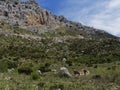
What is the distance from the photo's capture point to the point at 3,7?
199 meters

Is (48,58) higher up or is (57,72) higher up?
(57,72)

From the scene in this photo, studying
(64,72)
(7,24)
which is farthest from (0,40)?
(64,72)

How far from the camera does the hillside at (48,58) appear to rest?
20828mm

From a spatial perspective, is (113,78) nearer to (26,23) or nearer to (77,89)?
(77,89)

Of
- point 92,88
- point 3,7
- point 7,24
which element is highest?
point 3,7

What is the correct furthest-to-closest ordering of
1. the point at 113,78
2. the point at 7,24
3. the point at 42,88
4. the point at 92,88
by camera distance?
1. the point at 7,24
2. the point at 113,78
3. the point at 92,88
4. the point at 42,88

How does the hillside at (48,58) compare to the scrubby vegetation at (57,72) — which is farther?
the hillside at (48,58)

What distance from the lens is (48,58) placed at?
241ft

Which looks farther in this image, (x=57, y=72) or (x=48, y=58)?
(x=48, y=58)

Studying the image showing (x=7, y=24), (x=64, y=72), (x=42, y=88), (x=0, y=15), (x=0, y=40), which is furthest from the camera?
(x=0, y=15)

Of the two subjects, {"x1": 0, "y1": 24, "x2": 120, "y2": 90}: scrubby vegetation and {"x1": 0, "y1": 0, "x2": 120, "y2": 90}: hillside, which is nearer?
{"x1": 0, "y1": 24, "x2": 120, "y2": 90}: scrubby vegetation

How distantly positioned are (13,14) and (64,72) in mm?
170533

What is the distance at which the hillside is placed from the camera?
20.8 m

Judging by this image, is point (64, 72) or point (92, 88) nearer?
point (92, 88)
